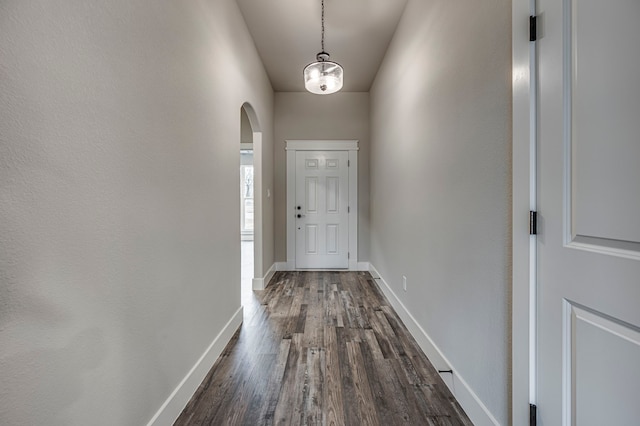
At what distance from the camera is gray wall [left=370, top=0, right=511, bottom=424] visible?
1284 millimetres

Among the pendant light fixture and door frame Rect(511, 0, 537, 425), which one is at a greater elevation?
the pendant light fixture

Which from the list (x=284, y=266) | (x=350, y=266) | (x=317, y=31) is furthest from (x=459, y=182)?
(x=284, y=266)

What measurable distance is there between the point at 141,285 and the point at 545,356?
5.23 ft

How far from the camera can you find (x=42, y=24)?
81 cm

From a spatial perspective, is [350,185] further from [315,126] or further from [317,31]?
[317,31]

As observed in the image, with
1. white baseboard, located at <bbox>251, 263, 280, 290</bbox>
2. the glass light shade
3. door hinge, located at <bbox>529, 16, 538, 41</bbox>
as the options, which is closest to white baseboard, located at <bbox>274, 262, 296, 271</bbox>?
white baseboard, located at <bbox>251, 263, 280, 290</bbox>

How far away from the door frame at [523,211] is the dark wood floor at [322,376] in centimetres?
53

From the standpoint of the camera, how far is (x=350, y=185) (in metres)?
4.80

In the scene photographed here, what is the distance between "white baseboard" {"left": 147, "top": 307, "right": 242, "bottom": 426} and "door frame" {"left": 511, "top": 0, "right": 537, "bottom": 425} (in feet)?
5.03

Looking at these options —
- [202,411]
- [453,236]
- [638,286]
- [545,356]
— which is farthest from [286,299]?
[638,286]

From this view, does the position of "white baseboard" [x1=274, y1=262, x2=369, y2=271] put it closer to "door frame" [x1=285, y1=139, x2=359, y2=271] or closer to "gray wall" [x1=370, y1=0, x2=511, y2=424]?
"door frame" [x1=285, y1=139, x2=359, y2=271]

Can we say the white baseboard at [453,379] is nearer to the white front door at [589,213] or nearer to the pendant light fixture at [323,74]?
the white front door at [589,213]

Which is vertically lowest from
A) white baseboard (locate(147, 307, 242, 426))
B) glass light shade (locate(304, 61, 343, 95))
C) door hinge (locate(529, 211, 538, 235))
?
white baseboard (locate(147, 307, 242, 426))

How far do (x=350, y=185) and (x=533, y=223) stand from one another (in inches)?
148
